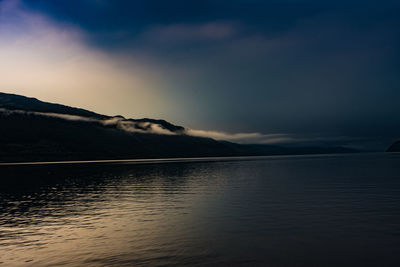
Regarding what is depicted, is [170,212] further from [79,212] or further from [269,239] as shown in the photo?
[269,239]

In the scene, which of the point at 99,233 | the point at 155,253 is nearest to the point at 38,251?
the point at 99,233

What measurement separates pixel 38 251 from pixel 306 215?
2906 cm

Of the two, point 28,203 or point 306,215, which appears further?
point 28,203

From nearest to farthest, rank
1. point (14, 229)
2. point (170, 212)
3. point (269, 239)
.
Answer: point (269, 239) → point (14, 229) → point (170, 212)

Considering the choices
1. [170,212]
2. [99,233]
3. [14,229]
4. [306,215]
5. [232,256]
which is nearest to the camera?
[232,256]

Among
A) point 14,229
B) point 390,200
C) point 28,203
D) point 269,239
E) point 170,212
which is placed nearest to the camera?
point 269,239

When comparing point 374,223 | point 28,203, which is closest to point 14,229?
point 28,203

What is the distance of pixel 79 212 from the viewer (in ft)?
147

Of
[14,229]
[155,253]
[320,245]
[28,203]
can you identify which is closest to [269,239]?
[320,245]

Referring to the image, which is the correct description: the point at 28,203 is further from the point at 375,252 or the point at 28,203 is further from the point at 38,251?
the point at 375,252

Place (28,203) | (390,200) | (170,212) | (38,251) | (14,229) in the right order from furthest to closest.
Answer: (28,203)
(390,200)
(170,212)
(14,229)
(38,251)

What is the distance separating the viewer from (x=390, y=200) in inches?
2005

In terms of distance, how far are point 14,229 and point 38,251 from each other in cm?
1066

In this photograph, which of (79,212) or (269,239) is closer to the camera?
(269,239)
